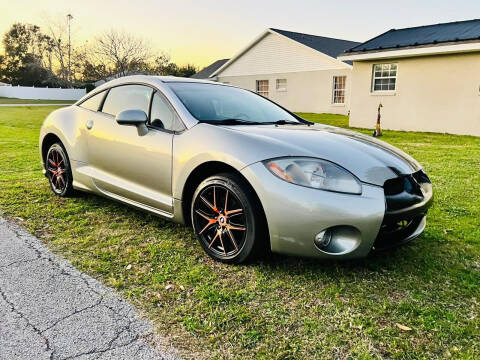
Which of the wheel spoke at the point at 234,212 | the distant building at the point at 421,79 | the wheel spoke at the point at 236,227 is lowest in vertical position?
the wheel spoke at the point at 236,227

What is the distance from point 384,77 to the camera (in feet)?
48.6

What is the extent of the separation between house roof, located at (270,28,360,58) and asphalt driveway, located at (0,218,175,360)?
75.3 ft

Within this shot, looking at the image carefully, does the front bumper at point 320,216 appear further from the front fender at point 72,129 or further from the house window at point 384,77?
the house window at point 384,77

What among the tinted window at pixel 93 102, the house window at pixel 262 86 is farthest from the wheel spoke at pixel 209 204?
the house window at pixel 262 86

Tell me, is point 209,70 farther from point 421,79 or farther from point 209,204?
point 209,204

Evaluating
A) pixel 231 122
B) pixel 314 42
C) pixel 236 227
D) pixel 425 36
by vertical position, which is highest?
pixel 314 42

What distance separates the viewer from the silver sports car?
2.57 meters

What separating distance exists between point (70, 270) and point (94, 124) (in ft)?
5.53

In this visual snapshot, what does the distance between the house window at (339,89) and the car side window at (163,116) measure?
20.4 metres

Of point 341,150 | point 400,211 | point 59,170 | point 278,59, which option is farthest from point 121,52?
point 400,211

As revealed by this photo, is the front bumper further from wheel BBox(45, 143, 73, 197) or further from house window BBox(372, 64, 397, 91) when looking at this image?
house window BBox(372, 64, 397, 91)

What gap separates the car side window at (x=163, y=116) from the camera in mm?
3309

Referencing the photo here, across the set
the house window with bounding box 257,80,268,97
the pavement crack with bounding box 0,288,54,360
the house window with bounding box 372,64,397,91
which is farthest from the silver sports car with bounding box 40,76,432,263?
the house window with bounding box 257,80,268,97

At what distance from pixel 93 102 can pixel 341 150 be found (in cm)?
278
